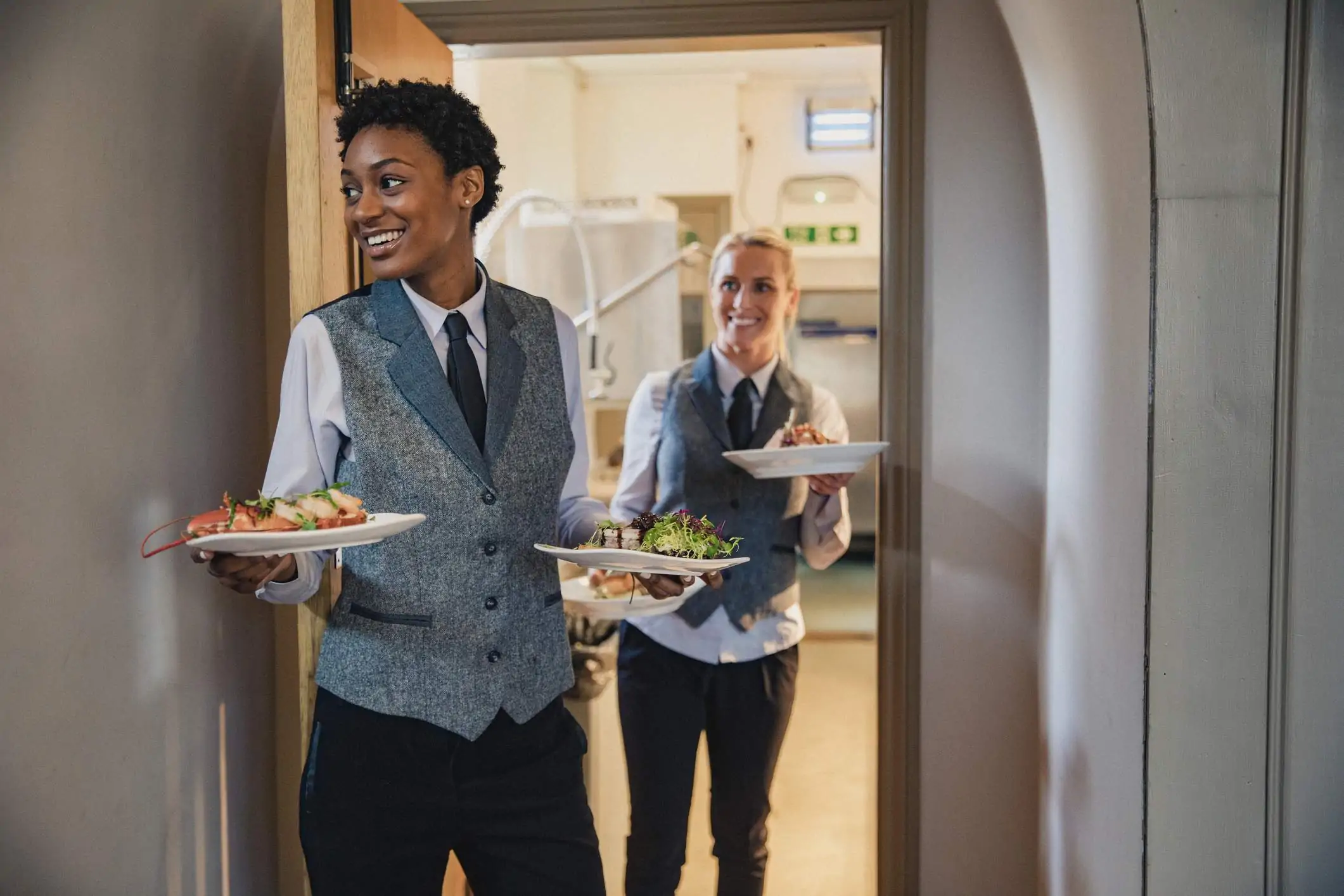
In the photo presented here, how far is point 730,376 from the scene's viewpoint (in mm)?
2512

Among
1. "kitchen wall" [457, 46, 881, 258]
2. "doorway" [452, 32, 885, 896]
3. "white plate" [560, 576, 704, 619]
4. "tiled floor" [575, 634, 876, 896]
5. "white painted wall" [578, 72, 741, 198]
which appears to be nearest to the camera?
"white plate" [560, 576, 704, 619]

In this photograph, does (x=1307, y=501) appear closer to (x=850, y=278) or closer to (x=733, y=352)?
(x=733, y=352)

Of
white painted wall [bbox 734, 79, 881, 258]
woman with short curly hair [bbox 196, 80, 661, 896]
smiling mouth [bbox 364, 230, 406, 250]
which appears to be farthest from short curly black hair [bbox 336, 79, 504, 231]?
white painted wall [bbox 734, 79, 881, 258]

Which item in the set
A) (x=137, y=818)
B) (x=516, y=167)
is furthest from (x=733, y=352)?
(x=516, y=167)

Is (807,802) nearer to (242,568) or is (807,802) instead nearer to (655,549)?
(655,549)

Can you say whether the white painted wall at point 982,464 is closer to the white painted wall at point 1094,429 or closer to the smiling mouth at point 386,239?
the white painted wall at point 1094,429

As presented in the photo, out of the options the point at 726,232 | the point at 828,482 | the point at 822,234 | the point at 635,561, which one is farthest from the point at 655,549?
the point at 822,234

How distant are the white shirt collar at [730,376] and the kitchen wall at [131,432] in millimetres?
937

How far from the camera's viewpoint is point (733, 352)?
2.51 meters

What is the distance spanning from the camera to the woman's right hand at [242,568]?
1.42 metres

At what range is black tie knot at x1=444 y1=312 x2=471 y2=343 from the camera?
170 cm

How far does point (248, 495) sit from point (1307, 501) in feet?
5.95

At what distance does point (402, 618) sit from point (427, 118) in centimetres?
72

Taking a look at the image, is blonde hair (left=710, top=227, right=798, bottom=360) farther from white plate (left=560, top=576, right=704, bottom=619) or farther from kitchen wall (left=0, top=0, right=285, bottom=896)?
kitchen wall (left=0, top=0, right=285, bottom=896)
